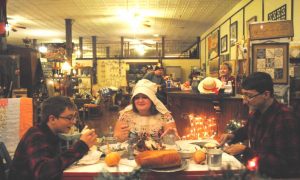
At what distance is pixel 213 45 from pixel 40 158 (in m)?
10.7

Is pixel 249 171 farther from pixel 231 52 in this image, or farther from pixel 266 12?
pixel 231 52

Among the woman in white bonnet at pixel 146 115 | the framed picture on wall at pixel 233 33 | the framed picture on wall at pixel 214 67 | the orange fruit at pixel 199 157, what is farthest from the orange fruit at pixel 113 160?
the framed picture on wall at pixel 214 67

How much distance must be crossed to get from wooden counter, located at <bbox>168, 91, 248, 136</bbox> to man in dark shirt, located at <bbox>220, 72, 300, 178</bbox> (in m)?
2.17

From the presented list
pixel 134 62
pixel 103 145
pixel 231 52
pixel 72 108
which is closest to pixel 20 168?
pixel 72 108

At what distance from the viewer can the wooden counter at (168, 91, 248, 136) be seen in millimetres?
4617

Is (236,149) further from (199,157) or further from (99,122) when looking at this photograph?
(99,122)

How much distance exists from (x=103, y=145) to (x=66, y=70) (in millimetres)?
7714

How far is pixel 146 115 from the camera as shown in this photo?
336 centimetres

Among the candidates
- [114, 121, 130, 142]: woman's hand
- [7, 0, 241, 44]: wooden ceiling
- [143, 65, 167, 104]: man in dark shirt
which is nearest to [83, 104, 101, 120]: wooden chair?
[143, 65, 167, 104]: man in dark shirt

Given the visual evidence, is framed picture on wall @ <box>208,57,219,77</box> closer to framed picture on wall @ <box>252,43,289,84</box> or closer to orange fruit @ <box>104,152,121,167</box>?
framed picture on wall @ <box>252,43,289,84</box>

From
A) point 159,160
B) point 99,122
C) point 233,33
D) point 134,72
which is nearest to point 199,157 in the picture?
point 159,160

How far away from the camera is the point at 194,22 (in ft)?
38.0

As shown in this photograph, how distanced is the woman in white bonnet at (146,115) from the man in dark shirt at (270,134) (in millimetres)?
1012

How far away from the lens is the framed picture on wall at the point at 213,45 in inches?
444
